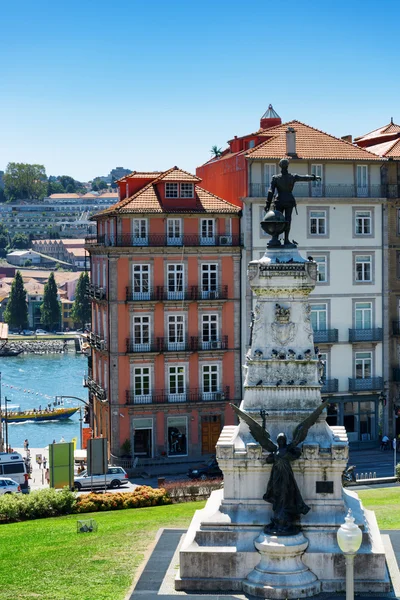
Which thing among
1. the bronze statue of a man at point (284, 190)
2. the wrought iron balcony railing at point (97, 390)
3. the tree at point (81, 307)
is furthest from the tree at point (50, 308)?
the bronze statue of a man at point (284, 190)

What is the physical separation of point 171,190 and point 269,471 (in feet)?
101

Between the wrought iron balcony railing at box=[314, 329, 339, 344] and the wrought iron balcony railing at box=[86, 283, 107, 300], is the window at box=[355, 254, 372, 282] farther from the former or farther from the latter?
the wrought iron balcony railing at box=[86, 283, 107, 300]

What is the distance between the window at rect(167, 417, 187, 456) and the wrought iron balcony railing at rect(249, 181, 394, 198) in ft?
40.4

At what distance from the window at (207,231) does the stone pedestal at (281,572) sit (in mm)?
31753

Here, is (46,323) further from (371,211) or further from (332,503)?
(332,503)

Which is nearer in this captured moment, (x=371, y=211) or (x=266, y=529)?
(x=266, y=529)

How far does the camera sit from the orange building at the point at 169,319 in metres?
55.2

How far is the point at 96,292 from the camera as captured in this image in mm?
58531

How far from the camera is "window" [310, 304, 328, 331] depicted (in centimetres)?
5709

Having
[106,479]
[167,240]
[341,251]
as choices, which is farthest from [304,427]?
[341,251]

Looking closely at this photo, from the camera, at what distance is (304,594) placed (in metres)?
25.5

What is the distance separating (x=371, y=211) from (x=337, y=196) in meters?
2.21

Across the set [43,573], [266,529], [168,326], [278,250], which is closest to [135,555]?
[43,573]

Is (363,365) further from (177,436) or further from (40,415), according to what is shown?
(40,415)
